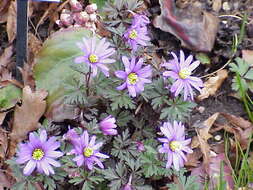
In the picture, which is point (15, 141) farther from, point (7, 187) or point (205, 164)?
point (205, 164)

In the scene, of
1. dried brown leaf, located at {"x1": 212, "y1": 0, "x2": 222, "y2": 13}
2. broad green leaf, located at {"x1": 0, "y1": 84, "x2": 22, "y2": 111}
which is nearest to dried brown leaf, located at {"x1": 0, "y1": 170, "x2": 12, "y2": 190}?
broad green leaf, located at {"x1": 0, "y1": 84, "x2": 22, "y2": 111}

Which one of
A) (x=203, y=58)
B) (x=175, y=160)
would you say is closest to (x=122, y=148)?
(x=175, y=160)

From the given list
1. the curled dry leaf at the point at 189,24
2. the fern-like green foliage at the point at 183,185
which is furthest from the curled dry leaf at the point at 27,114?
the curled dry leaf at the point at 189,24

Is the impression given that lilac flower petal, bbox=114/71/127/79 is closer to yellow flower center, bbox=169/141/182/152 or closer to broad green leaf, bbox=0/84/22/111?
yellow flower center, bbox=169/141/182/152

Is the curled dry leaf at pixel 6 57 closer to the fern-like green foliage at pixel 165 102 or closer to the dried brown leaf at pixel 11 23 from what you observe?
the dried brown leaf at pixel 11 23

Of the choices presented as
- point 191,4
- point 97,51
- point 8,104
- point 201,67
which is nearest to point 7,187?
point 8,104
